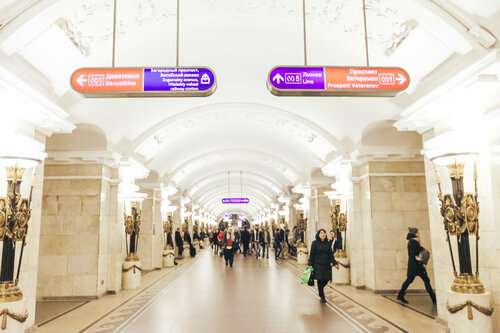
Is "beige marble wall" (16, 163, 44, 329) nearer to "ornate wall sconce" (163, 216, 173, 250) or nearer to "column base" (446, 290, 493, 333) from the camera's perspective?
"column base" (446, 290, 493, 333)

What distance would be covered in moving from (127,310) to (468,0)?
680 centimetres

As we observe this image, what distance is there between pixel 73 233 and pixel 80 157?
168 cm

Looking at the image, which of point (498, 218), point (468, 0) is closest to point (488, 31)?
point (468, 0)

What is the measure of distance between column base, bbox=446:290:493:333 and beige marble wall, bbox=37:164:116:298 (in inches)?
268

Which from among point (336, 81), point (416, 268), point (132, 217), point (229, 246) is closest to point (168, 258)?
point (229, 246)

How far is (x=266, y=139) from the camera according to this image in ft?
44.1

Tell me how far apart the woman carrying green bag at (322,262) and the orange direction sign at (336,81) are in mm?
3685

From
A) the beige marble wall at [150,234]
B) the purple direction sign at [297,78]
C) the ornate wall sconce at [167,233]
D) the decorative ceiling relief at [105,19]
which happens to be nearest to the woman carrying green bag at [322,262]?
the purple direction sign at [297,78]

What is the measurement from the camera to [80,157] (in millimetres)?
8078

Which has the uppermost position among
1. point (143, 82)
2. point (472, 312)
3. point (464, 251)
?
point (143, 82)

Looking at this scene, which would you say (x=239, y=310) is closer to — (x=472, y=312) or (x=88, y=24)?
(x=472, y=312)

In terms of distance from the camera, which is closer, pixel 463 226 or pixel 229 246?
pixel 463 226

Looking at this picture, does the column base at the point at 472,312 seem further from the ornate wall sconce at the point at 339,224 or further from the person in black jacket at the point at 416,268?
the ornate wall sconce at the point at 339,224

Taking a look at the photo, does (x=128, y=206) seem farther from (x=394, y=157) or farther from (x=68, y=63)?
(x=394, y=157)
